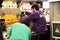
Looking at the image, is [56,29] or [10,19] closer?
[10,19]

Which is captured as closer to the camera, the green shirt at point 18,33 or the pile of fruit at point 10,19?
the green shirt at point 18,33

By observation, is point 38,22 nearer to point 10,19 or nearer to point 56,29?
point 56,29

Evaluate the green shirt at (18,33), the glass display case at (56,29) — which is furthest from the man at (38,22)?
the green shirt at (18,33)

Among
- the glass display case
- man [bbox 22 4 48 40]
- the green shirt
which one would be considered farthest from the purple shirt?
the green shirt

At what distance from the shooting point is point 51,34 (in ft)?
15.0

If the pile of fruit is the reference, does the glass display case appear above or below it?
below

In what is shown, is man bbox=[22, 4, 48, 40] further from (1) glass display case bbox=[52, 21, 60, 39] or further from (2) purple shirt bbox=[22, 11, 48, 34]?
(1) glass display case bbox=[52, 21, 60, 39]

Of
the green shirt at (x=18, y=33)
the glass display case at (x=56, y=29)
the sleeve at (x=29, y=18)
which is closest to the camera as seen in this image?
the green shirt at (x=18, y=33)

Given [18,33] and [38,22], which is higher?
[38,22]

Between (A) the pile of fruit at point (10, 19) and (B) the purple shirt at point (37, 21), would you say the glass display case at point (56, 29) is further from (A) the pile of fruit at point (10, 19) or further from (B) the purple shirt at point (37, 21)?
(A) the pile of fruit at point (10, 19)

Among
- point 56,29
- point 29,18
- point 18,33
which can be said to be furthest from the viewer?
point 56,29

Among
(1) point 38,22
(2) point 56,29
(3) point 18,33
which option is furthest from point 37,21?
(3) point 18,33

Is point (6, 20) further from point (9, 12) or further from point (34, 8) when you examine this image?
point (34, 8)

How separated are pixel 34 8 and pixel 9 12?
74cm
